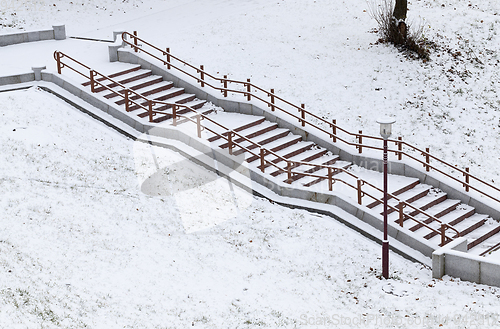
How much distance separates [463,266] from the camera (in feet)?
47.5

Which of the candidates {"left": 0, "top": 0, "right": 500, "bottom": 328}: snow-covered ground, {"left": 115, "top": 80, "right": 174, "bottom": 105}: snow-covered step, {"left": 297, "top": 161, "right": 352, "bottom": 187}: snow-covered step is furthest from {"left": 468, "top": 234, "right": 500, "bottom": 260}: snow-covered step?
{"left": 115, "top": 80, "right": 174, "bottom": 105}: snow-covered step

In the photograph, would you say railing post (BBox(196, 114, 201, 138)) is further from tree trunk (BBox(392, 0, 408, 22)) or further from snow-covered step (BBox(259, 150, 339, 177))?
tree trunk (BBox(392, 0, 408, 22))

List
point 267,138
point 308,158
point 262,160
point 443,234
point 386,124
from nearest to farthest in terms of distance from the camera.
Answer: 1. point 386,124
2. point 443,234
3. point 262,160
4. point 308,158
5. point 267,138

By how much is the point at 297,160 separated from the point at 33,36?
42.8ft

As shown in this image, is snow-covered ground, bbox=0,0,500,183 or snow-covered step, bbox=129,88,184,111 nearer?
snow-covered step, bbox=129,88,184,111

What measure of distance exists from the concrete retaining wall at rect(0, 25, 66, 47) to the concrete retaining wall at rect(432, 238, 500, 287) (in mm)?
17974

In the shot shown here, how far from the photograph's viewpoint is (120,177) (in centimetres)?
1709

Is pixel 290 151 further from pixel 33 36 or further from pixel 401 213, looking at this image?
pixel 33 36

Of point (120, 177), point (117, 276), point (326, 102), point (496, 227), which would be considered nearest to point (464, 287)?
point (496, 227)

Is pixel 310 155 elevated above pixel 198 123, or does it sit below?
below

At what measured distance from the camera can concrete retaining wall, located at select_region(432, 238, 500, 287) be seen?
14.0 meters

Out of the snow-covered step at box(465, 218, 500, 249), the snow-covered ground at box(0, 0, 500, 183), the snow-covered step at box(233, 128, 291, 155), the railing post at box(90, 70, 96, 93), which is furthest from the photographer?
the snow-covered ground at box(0, 0, 500, 183)

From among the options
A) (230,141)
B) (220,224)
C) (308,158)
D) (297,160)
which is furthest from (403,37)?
(220,224)

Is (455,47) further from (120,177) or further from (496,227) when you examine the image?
(120,177)
